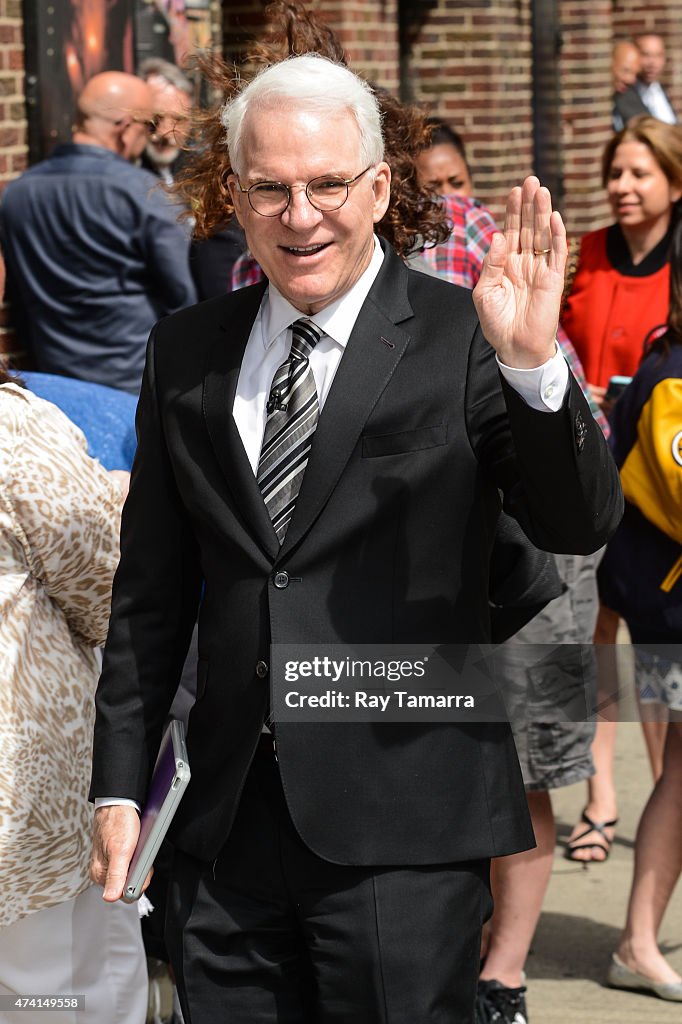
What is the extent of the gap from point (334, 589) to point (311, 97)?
28.6 inches

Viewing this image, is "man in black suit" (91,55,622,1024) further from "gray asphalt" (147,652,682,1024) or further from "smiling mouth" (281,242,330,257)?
"gray asphalt" (147,652,682,1024)

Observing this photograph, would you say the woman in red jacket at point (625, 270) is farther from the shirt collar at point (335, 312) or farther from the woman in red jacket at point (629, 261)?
the shirt collar at point (335, 312)

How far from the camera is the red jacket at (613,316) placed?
5.25 m

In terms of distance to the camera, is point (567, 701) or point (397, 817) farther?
point (567, 701)

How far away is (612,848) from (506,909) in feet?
3.95

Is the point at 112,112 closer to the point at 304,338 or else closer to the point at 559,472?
the point at 304,338

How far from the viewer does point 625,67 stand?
1279cm

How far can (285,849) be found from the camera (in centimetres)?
238

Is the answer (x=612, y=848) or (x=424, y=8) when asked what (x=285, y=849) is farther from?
(x=424, y=8)

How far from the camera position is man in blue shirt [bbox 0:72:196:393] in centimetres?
558

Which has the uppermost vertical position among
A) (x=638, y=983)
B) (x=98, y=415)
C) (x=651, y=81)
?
(x=98, y=415)

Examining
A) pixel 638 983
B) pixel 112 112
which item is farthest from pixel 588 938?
pixel 112 112

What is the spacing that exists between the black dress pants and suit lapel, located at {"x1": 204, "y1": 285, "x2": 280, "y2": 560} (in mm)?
361

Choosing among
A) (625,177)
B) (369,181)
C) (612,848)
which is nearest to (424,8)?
(625,177)
